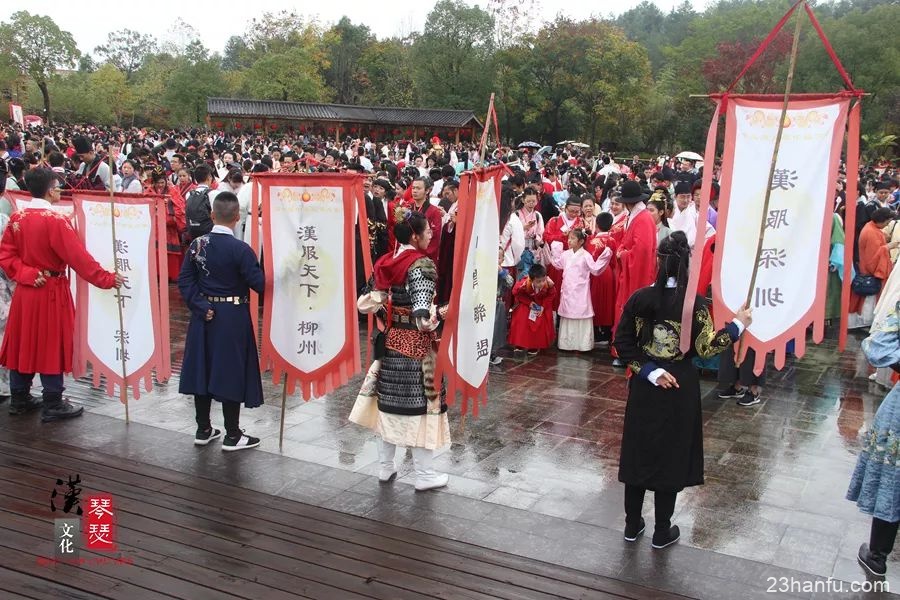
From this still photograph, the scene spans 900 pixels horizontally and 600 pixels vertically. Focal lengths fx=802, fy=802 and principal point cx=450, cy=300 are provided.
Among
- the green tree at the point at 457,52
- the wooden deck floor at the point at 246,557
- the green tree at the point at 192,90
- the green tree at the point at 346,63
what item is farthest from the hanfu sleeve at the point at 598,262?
the green tree at the point at 346,63

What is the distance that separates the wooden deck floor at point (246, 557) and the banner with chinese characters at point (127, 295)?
124 cm

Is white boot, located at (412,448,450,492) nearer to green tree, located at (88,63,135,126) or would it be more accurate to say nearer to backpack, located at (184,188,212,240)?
backpack, located at (184,188,212,240)

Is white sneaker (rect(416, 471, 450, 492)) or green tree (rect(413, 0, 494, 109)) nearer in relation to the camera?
white sneaker (rect(416, 471, 450, 492))

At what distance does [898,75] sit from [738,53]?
7427 mm

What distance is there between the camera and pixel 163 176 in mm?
10133

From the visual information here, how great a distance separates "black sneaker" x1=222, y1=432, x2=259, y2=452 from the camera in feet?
17.5

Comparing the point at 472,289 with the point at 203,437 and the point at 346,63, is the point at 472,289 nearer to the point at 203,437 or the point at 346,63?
the point at 203,437

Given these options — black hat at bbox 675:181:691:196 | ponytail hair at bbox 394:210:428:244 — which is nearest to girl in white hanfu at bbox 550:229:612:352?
black hat at bbox 675:181:691:196

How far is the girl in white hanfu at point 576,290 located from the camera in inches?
318

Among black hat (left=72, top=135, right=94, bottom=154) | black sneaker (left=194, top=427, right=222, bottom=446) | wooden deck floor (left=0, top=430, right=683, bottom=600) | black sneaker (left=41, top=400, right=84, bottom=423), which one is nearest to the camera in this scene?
wooden deck floor (left=0, top=430, right=683, bottom=600)

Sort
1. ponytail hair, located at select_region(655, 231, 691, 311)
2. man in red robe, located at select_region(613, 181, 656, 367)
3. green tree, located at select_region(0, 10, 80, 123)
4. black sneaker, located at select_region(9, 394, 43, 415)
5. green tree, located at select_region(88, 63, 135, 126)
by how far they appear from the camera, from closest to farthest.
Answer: ponytail hair, located at select_region(655, 231, 691, 311)
black sneaker, located at select_region(9, 394, 43, 415)
man in red robe, located at select_region(613, 181, 656, 367)
green tree, located at select_region(88, 63, 135, 126)
green tree, located at select_region(0, 10, 80, 123)

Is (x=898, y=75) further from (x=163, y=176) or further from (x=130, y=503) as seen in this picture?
(x=130, y=503)

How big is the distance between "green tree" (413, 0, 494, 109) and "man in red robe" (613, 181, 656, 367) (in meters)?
33.1

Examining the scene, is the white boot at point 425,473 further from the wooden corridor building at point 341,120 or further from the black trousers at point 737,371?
the wooden corridor building at point 341,120
